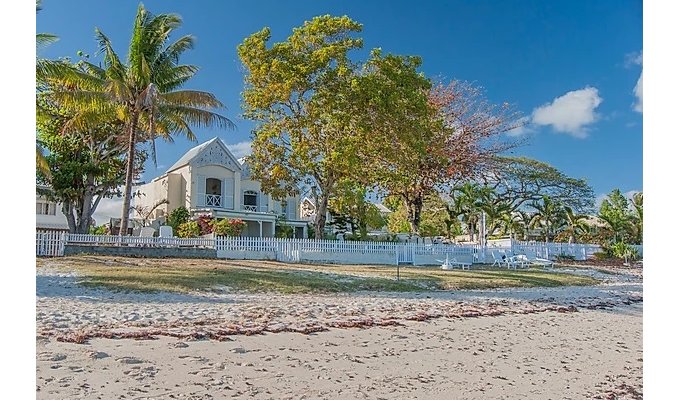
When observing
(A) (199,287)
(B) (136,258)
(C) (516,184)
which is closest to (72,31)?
(A) (199,287)

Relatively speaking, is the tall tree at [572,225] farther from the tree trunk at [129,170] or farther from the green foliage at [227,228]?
the tree trunk at [129,170]

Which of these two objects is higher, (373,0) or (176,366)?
(373,0)

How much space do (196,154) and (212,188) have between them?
3.96 feet

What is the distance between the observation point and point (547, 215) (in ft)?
70.0

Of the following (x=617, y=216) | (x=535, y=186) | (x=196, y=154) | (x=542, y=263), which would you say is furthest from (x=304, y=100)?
(x=617, y=216)

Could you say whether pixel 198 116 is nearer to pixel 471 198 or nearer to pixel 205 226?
pixel 205 226

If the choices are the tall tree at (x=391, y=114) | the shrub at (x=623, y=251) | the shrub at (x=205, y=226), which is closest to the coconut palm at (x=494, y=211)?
the shrub at (x=623, y=251)

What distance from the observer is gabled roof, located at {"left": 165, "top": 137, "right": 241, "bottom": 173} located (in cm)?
1659

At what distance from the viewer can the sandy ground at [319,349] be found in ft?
8.90

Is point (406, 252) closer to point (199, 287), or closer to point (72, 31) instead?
point (199, 287)
